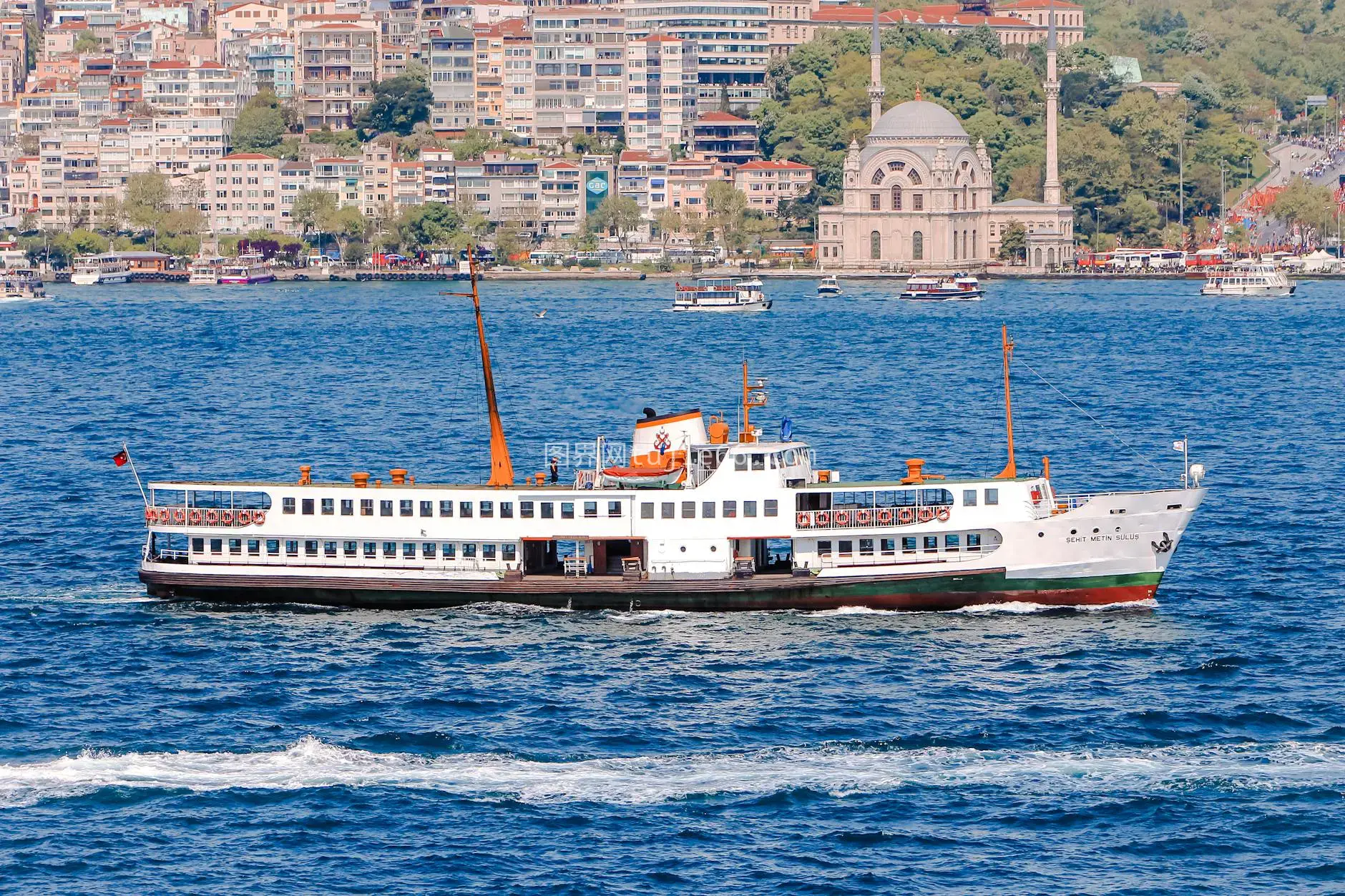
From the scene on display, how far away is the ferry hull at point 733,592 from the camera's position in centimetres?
5825

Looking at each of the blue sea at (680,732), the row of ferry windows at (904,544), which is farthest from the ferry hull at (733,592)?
the row of ferry windows at (904,544)

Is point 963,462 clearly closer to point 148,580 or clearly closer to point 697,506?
point 697,506

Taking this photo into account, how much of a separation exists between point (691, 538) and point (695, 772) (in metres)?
12.8

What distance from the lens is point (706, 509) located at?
58906 mm

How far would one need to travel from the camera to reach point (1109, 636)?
5678 centimetres

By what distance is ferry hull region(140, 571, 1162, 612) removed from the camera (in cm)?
5825

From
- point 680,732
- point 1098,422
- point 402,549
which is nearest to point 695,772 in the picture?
point 680,732

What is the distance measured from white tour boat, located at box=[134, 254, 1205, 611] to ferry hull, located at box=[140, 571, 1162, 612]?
4 cm

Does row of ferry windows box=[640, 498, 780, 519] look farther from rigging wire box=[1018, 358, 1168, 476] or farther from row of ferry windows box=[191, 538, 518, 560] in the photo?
rigging wire box=[1018, 358, 1168, 476]

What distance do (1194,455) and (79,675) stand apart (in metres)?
48.9

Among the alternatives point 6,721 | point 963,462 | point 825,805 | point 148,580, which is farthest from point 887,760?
point 963,462

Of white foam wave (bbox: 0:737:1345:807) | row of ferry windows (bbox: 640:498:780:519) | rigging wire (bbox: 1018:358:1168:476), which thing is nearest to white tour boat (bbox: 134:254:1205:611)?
row of ferry windows (bbox: 640:498:780:519)

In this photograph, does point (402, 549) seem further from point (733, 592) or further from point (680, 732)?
point (680, 732)

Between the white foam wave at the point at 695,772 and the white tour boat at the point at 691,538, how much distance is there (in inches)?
425
